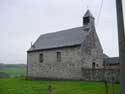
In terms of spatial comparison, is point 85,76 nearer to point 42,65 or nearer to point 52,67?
point 52,67

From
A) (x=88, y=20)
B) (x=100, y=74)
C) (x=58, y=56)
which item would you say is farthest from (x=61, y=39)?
(x=100, y=74)

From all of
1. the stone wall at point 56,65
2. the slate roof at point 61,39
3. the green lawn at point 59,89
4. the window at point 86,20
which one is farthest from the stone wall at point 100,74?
the window at point 86,20

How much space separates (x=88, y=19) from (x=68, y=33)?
11.7ft

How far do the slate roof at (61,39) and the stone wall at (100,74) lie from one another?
384cm

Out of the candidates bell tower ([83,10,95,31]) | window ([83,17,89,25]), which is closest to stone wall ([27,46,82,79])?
bell tower ([83,10,95,31])

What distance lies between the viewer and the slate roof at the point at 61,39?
2450 centimetres

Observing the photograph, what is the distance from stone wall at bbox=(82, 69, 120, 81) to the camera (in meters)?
20.1

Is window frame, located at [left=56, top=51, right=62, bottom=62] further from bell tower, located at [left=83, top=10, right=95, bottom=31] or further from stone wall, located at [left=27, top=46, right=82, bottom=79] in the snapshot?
bell tower, located at [left=83, top=10, right=95, bottom=31]

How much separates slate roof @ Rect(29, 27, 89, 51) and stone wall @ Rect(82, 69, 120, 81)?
12.6 feet

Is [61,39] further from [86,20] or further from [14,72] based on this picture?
[14,72]

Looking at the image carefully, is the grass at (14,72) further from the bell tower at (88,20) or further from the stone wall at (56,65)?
the bell tower at (88,20)

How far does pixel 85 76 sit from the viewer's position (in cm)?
2252

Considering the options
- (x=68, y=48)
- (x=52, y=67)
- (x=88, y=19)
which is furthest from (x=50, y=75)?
(x=88, y=19)

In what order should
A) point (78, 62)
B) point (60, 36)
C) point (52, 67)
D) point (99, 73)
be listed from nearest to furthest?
point (99, 73), point (78, 62), point (52, 67), point (60, 36)
